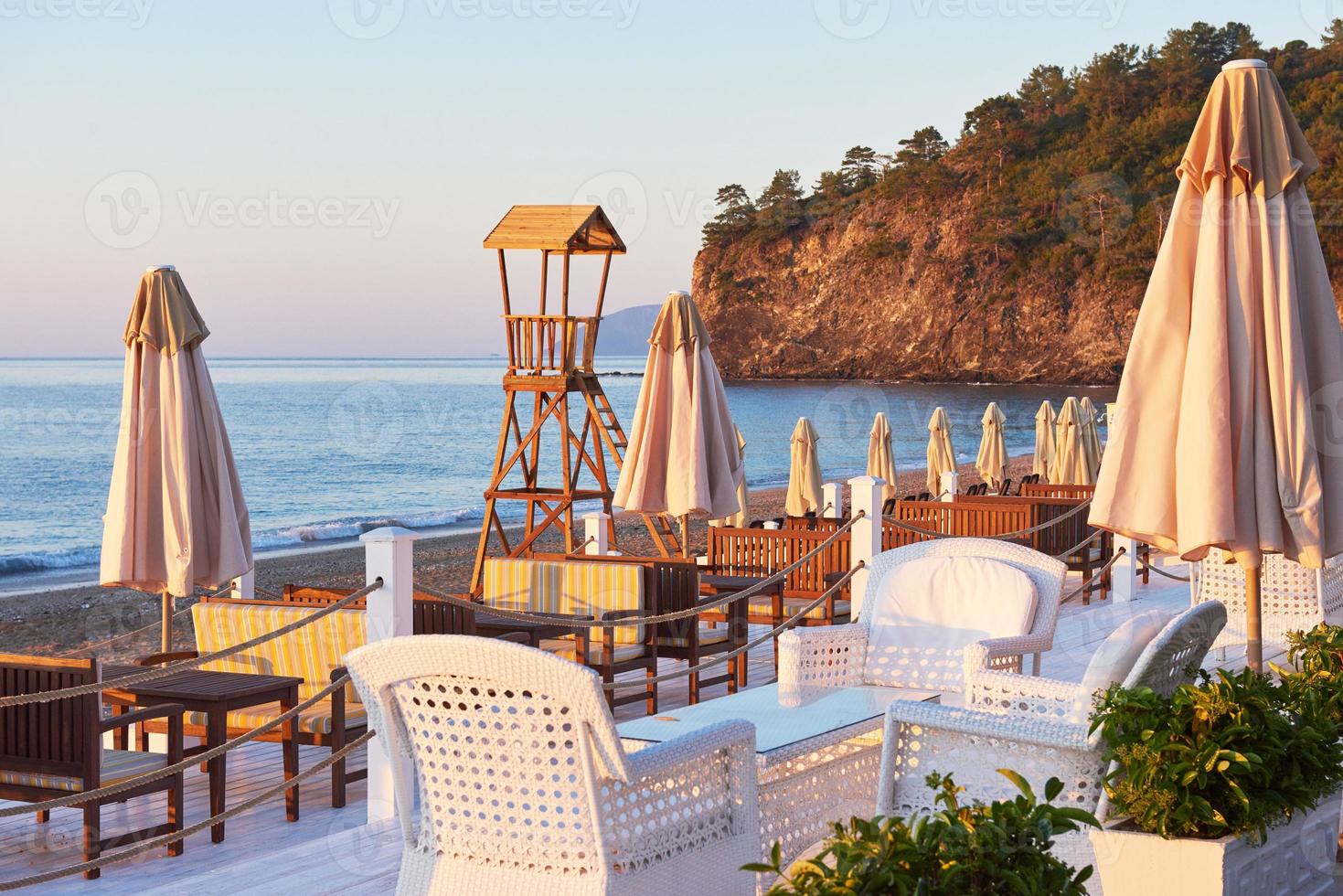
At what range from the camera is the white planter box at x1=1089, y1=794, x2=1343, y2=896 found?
9.67 ft

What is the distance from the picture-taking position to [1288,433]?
4.43m

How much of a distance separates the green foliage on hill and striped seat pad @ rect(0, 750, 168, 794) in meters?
80.3

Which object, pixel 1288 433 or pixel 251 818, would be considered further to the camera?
pixel 251 818

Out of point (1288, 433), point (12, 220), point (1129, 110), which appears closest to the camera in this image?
point (1288, 433)

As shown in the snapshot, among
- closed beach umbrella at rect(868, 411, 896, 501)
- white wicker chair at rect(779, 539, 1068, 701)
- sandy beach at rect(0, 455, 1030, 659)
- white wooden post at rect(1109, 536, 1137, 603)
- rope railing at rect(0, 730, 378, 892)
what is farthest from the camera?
sandy beach at rect(0, 455, 1030, 659)

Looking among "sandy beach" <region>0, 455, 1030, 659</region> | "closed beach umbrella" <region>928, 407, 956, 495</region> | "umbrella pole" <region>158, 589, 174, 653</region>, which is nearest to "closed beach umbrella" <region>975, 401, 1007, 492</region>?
"closed beach umbrella" <region>928, 407, 956, 495</region>

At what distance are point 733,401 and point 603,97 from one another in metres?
45.0

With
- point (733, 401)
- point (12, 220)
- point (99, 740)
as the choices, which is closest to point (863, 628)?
point (99, 740)

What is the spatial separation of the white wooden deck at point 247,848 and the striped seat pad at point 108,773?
0.30 meters

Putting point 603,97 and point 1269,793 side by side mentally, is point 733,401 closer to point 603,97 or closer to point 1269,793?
point 603,97

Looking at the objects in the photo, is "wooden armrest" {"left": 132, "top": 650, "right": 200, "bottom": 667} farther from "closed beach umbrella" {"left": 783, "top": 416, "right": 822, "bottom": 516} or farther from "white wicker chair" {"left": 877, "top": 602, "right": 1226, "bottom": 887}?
"closed beach umbrella" {"left": 783, "top": 416, "right": 822, "bottom": 516}

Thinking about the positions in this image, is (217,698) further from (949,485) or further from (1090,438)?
(1090,438)

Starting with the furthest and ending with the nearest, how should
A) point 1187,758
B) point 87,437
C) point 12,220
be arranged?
point 87,437
point 12,220
point 1187,758

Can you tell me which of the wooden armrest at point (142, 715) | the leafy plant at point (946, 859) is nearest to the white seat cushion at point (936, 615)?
the wooden armrest at point (142, 715)
